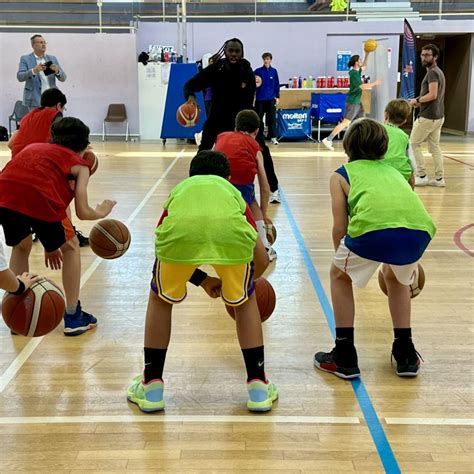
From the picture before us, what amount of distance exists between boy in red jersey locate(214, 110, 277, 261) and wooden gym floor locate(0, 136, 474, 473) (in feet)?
2.29

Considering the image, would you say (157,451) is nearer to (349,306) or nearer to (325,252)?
(349,306)

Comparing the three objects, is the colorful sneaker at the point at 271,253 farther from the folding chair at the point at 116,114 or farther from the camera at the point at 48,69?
the folding chair at the point at 116,114

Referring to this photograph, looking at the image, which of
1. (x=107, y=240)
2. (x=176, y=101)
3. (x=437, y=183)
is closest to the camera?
(x=107, y=240)

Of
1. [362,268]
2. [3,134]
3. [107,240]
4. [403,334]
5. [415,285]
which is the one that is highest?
[362,268]

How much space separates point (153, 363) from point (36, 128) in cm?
277

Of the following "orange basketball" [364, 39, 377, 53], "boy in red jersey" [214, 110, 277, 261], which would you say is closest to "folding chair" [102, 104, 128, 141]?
"orange basketball" [364, 39, 377, 53]

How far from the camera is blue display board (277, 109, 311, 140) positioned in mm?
16109

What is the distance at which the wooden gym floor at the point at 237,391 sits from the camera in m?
2.62

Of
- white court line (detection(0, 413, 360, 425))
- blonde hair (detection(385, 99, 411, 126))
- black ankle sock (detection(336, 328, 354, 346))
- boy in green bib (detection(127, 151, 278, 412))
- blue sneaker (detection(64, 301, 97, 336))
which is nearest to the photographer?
boy in green bib (detection(127, 151, 278, 412))

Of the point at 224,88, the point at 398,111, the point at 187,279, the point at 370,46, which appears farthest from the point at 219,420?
the point at 370,46

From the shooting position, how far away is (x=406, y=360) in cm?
335

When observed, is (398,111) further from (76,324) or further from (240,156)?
(76,324)

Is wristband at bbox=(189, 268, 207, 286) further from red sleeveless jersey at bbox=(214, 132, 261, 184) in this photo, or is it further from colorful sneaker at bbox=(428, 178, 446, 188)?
→ colorful sneaker at bbox=(428, 178, 446, 188)

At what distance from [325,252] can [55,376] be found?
3.09 meters
